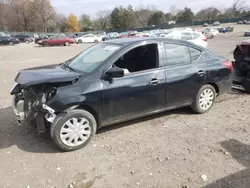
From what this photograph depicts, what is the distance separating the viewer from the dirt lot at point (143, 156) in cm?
311

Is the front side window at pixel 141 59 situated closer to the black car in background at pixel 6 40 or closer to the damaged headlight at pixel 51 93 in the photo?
the damaged headlight at pixel 51 93

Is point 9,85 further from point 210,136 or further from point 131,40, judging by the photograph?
point 210,136

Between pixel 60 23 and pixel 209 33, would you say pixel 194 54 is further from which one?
pixel 60 23

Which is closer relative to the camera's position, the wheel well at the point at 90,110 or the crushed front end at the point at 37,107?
the crushed front end at the point at 37,107

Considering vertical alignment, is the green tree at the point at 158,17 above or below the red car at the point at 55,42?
above

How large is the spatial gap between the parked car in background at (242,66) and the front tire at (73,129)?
4.44m

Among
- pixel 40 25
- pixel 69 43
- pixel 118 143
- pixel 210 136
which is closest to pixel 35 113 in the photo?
pixel 118 143

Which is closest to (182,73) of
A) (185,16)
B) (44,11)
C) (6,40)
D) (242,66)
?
(242,66)

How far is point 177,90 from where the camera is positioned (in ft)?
15.3

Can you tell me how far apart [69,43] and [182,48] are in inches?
1247

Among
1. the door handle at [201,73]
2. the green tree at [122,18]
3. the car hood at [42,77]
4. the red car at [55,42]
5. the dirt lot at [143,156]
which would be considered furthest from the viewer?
the green tree at [122,18]

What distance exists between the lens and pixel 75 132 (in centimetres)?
380

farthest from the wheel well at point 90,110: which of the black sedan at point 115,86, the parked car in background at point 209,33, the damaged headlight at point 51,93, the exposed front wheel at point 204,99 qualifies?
the parked car in background at point 209,33

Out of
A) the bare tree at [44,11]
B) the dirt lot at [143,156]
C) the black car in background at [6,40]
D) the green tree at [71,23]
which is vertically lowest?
the dirt lot at [143,156]
